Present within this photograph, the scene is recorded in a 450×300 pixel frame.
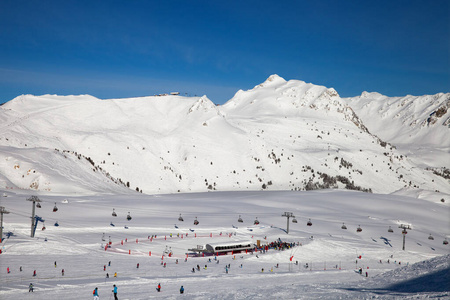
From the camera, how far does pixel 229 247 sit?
58.6 m

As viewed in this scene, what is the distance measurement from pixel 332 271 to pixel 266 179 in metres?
106

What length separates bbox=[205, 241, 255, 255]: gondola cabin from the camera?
57.2 metres

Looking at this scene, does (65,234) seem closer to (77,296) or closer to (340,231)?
(77,296)

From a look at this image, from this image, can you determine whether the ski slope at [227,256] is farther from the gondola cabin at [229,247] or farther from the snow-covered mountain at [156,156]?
the snow-covered mountain at [156,156]

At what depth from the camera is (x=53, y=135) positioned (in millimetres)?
141625

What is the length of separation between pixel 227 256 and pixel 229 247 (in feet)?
5.08

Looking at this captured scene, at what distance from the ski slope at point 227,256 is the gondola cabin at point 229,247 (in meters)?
1.42

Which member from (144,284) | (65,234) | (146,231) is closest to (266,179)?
(146,231)

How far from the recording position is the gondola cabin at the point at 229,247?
5722cm

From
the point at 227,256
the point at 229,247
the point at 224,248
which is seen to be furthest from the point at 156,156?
the point at 227,256

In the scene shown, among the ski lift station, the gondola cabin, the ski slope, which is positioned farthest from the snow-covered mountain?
the gondola cabin

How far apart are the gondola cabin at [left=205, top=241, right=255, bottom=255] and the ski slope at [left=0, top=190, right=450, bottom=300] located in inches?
55.8

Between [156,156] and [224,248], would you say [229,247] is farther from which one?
[156,156]

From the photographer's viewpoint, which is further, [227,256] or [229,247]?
[229,247]
